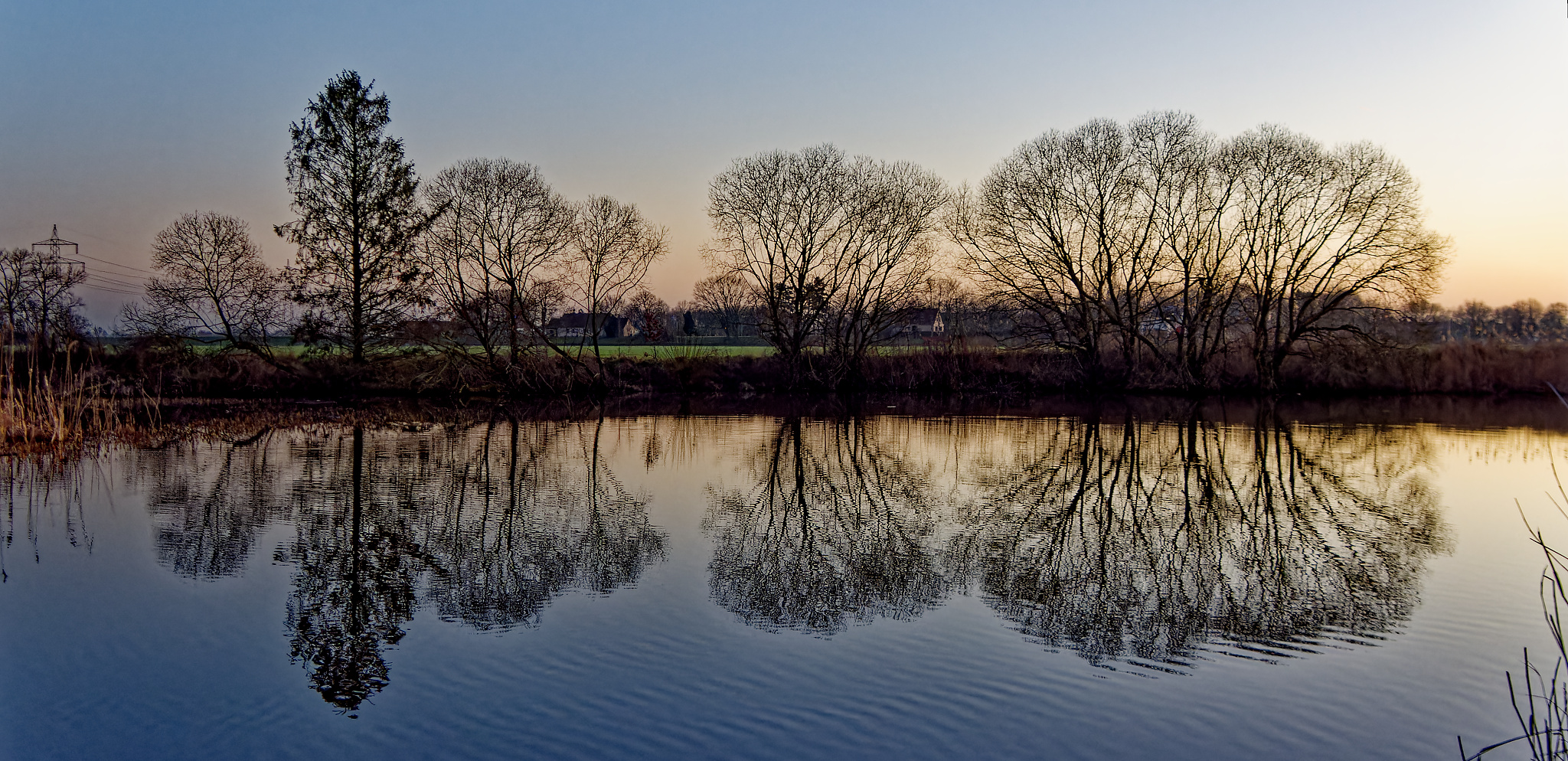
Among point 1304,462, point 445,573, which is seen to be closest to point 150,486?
point 445,573

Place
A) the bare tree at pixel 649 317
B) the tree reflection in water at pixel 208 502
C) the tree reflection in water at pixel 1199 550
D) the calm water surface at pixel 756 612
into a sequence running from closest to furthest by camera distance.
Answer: the calm water surface at pixel 756 612 < the tree reflection in water at pixel 1199 550 < the tree reflection in water at pixel 208 502 < the bare tree at pixel 649 317

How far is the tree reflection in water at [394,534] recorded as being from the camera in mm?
8273

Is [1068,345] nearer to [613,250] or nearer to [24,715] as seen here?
[613,250]

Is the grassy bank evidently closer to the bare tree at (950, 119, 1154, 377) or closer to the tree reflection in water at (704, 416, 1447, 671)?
the bare tree at (950, 119, 1154, 377)

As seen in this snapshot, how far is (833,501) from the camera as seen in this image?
568 inches

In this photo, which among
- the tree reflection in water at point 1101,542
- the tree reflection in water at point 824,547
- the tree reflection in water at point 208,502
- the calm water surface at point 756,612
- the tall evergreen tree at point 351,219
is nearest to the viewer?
the calm water surface at point 756,612

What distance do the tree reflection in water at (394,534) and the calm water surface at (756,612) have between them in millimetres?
61

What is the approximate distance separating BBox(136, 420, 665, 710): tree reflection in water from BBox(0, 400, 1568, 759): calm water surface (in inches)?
2.4

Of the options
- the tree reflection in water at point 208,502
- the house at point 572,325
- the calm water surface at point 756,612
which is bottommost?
the calm water surface at point 756,612

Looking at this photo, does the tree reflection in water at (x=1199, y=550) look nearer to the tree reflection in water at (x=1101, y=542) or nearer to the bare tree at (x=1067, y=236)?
the tree reflection in water at (x=1101, y=542)

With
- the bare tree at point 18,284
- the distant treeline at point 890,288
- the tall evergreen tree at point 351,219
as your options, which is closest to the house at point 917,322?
the distant treeline at point 890,288

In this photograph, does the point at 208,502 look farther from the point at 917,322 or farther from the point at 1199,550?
the point at 917,322

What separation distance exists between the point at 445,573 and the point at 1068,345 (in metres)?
35.1

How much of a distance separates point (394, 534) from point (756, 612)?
5.18 meters
